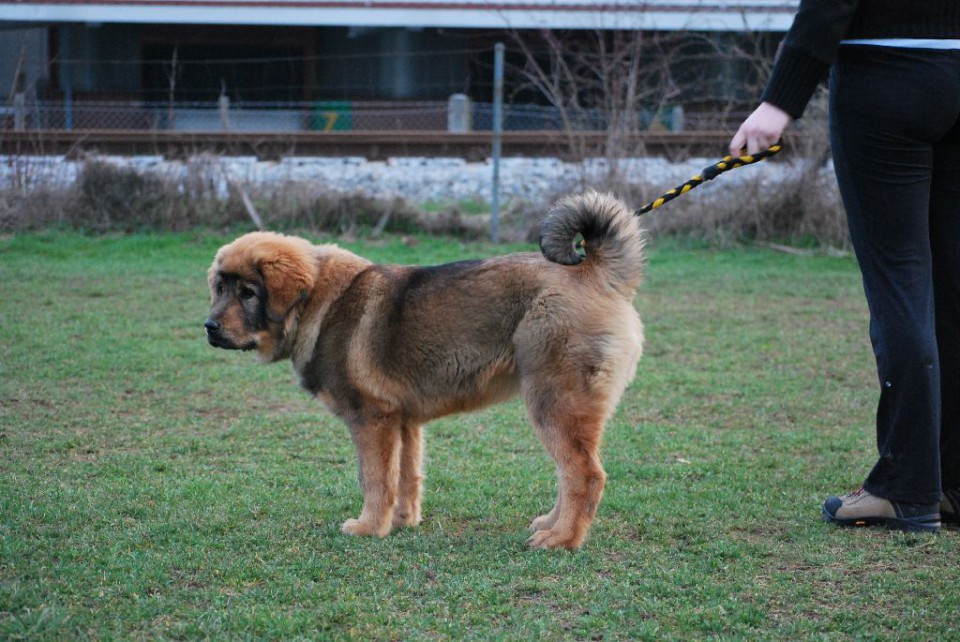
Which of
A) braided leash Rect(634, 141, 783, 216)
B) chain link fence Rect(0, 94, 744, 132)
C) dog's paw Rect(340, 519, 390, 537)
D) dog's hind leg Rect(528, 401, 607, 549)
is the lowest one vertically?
dog's paw Rect(340, 519, 390, 537)

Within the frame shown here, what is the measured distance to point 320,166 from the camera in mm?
18703

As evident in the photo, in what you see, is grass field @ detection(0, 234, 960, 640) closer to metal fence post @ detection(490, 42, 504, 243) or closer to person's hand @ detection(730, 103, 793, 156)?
person's hand @ detection(730, 103, 793, 156)

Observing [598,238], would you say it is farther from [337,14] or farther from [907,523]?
[337,14]

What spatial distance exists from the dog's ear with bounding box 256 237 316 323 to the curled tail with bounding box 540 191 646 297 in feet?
3.64

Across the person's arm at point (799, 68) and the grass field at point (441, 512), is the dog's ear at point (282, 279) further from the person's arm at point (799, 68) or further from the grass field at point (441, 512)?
the person's arm at point (799, 68)

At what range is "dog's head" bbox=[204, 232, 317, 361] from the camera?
14.9 feet

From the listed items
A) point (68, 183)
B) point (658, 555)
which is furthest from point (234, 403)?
point (68, 183)

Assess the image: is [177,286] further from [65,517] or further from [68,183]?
[65,517]

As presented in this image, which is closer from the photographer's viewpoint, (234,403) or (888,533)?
(888,533)

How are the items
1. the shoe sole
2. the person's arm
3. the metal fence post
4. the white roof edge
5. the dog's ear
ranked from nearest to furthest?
the person's arm, the shoe sole, the dog's ear, the metal fence post, the white roof edge

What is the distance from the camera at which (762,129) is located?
12.9 ft

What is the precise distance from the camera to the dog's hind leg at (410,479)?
181 inches

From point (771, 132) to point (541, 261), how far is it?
109cm

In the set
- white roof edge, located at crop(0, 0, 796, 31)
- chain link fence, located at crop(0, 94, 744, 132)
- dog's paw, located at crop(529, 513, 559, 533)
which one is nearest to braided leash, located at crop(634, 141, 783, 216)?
dog's paw, located at crop(529, 513, 559, 533)
